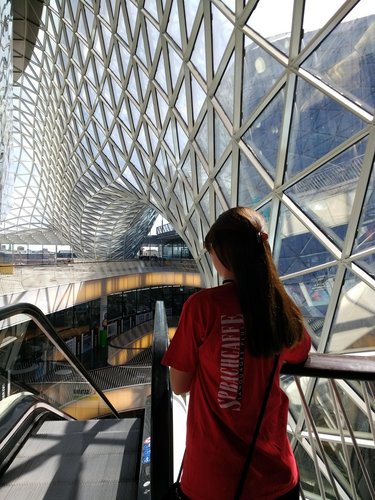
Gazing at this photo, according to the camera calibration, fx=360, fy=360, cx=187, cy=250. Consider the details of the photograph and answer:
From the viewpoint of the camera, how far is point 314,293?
10.2 metres

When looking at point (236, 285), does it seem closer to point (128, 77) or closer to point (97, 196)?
point (128, 77)

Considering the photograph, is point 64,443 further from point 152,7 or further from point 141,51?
point 141,51

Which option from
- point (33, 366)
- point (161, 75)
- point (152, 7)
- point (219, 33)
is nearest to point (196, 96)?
point (219, 33)

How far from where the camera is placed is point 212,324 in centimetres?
185

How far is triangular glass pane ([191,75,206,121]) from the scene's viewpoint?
48.9ft

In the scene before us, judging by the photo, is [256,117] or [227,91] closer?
[256,117]

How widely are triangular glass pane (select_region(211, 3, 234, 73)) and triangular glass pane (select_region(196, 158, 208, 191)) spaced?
16.4 feet

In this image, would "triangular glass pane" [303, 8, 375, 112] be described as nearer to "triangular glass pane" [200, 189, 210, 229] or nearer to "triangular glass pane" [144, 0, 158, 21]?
"triangular glass pane" [200, 189, 210, 229]

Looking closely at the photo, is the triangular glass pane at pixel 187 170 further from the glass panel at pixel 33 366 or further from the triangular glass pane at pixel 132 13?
the glass panel at pixel 33 366

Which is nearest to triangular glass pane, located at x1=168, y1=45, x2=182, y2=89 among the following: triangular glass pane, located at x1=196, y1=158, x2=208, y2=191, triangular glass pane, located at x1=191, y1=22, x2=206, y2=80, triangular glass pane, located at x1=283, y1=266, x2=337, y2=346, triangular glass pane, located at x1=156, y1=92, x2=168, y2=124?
triangular glass pane, located at x1=191, y1=22, x2=206, y2=80

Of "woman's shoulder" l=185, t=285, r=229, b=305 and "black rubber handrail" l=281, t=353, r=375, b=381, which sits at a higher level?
"woman's shoulder" l=185, t=285, r=229, b=305

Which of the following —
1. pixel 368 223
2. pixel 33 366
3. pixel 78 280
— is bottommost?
pixel 33 366

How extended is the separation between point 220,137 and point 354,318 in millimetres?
8717

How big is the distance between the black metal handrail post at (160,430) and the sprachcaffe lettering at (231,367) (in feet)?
2.84
